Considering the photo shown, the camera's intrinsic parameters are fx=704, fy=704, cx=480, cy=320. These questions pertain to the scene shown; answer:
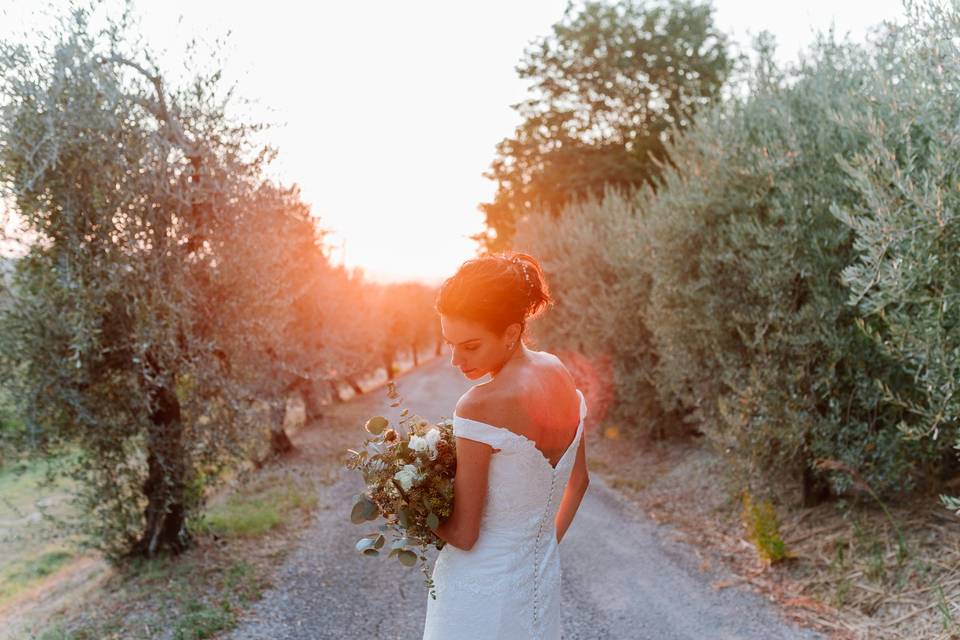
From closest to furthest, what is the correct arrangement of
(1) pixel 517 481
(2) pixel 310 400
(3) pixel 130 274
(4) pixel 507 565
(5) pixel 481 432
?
(5) pixel 481 432
(1) pixel 517 481
(4) pixel 507 565
(3) pixel 130 274
(2) pixel 310 400

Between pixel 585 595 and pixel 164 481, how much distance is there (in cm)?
468

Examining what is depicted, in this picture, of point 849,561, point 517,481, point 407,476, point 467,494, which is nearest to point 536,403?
point 517,481

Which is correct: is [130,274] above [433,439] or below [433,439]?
above

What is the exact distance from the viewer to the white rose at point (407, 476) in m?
2.68

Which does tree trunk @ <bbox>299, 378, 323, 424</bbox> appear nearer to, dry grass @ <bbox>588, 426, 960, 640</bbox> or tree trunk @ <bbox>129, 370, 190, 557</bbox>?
tree trunk @ <bbox>129, 370, 190, 557</bbox>

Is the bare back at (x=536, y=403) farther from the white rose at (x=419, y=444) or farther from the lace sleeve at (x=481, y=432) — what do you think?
the white rose at (x=419, y=444)

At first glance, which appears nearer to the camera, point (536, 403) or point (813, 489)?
point (536, 403)

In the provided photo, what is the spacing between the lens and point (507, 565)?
116 inches

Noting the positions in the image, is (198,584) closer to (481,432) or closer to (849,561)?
(481,432)

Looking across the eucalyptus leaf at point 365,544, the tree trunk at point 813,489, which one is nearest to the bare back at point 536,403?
the eucalyptus leaf at point 365,544

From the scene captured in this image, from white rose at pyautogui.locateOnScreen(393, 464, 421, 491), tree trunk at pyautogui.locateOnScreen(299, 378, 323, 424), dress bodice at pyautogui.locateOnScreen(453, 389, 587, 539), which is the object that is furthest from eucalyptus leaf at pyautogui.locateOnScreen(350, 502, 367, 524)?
tree trunk at pyautogui.locateOnScreen(299, 378, 323, 424)

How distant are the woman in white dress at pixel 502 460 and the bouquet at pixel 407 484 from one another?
0.09 m

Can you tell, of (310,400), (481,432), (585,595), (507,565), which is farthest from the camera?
(310,400)

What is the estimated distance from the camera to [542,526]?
9.86ft
